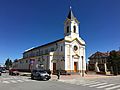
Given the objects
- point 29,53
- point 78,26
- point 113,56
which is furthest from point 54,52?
point 29,53

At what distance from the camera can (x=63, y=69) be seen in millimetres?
44969

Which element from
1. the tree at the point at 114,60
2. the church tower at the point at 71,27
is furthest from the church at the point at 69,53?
the tree at the point at 114,60

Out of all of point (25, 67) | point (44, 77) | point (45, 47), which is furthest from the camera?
point (25, 67)

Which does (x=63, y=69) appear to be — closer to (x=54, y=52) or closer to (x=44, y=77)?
(x=54, y=52)

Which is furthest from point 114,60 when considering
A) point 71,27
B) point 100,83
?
point 100,83

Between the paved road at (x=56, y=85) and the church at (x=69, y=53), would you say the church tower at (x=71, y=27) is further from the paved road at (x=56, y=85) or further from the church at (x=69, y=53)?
the paved road at (x=56, y=85)

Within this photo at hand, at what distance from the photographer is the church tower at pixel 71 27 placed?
47312 mm

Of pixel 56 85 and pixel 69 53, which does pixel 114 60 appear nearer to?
pixel 69 53

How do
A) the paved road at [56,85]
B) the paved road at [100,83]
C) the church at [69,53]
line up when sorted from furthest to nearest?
the church at [69,53] → the paved road at [100,83] → the paved road at [56,85]

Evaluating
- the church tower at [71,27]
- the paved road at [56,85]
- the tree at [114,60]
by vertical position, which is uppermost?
the church tower at [71,27]

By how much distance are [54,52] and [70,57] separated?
13.9ft

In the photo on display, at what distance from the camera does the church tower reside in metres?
47.3

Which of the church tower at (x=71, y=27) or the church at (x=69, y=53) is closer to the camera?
the church at (x=69, y=53)

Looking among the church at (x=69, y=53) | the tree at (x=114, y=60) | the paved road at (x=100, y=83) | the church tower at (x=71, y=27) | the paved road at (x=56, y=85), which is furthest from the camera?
the tree at (x=114, y=60)
